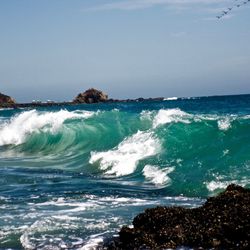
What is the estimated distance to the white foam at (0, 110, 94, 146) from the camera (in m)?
28.8

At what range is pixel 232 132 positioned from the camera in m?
16.0

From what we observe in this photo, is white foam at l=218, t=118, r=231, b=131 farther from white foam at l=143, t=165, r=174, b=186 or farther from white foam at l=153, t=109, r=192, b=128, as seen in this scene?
white foam at l=143, t=165, r=174, b=186

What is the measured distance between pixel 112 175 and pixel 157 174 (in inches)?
58.4

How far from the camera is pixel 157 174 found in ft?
42.6

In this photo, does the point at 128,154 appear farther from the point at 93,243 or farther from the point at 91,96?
the point at 91,96

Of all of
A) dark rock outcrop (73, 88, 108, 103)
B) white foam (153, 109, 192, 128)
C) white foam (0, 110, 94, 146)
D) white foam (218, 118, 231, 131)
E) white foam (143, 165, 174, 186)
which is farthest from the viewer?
dark rock outcrop (73, 88, 108, 103)

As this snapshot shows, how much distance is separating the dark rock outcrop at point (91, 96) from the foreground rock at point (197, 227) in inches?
4071

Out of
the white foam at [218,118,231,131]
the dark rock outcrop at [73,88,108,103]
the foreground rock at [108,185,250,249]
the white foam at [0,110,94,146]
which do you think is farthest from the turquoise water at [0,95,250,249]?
the dark rock outcrop at [73,88,108,103]

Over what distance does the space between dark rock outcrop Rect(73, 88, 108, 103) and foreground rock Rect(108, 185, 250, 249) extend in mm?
103412

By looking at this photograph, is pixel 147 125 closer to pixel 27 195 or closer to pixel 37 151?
pixel 37 151

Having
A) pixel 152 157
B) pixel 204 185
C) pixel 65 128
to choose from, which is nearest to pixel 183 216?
pixel 204 185

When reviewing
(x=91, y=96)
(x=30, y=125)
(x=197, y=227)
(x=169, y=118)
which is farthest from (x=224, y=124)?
(x=91, y=96)

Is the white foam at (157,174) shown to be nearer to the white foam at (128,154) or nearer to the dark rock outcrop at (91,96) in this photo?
the white foam at (128,154)

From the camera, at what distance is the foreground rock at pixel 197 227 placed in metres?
6.07
